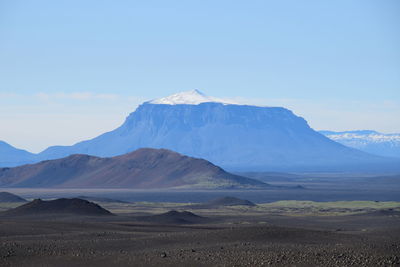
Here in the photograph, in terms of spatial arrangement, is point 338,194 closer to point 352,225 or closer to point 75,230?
point 352,225

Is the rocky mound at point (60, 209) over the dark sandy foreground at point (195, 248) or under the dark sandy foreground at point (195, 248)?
over

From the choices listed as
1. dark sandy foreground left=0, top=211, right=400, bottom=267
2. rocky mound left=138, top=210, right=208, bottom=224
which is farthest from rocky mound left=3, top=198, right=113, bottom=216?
dark sandy foreground left=0, top=211, right=400, bottom=267

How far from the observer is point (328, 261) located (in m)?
29.1

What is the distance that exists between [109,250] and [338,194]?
119 meters

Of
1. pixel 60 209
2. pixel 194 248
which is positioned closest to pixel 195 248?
pixel 194 248

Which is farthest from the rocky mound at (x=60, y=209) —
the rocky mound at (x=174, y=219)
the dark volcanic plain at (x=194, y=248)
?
the dark volcanic plain at (x=194, y=248)

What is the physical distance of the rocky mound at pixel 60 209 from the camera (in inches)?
2931

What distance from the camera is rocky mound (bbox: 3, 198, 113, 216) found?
7444cm

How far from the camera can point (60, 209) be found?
76.2m

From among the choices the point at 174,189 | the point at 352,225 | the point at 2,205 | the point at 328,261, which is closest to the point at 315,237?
the point at 328,261

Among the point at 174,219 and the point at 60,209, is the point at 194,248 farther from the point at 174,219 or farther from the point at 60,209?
the point at 60,209

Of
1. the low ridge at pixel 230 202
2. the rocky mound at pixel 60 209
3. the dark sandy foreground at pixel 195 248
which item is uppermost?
the low ridge at pixel 230 202

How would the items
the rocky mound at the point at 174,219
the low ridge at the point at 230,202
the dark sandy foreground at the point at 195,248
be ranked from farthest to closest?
→ 1. the low ridge at the point at 230,202
2. the rocky mound at the point at 174,219
3. the dark sandy foreground at the point at 195,248

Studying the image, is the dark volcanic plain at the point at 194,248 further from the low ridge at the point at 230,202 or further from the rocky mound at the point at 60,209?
the low ridge at the point at 230,202
